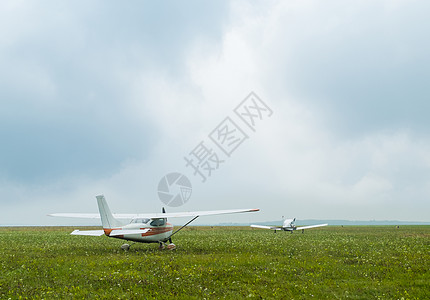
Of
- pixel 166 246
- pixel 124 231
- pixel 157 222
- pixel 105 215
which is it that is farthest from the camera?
pixel 166 246

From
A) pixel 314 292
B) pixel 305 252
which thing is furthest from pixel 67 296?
pixel 305 252

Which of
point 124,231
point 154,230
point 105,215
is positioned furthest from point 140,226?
point 105,215

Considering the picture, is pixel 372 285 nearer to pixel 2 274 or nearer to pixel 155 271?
pixel 155 271

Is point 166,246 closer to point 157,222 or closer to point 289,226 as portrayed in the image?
point 157,222

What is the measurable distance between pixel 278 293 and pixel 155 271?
563 centimetres

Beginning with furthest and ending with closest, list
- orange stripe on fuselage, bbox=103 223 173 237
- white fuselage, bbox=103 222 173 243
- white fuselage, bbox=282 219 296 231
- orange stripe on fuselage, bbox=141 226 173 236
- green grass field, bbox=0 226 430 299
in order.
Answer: white fuselage, bbox=282 219 296 231, orange stripe on fuselage, bbox=141 226 173 236, white fuselage, bbox=103 222 173 243, orange stripe on fuselage, bbox=103 223 173 237, green grass field, bbox=0 226 430 299

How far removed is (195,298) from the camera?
34.3 ft

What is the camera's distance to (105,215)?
22031 millimetres

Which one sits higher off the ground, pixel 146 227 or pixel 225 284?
pixel 146 227

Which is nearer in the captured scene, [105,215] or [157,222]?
[105,215]

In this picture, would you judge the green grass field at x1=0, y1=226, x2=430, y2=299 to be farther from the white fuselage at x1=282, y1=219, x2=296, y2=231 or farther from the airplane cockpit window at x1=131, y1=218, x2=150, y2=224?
the white fuselage at x1=282, y1=219, x2=296, y2=231

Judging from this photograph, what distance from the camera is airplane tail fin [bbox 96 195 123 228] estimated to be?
21875mm

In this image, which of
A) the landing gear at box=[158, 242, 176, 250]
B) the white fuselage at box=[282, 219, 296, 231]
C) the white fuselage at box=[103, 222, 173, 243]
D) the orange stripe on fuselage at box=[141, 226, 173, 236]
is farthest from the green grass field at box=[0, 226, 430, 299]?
the white fuselage at box=[282, 219, 296, 231]

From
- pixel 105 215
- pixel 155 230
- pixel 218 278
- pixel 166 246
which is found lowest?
pixel 218 278
